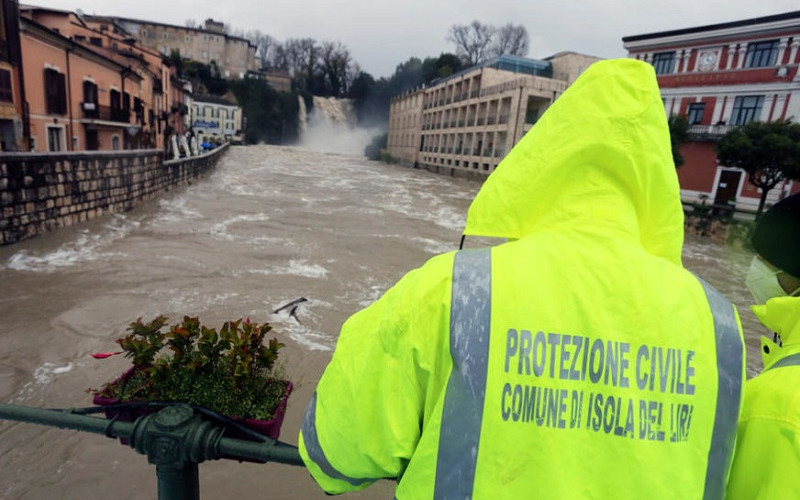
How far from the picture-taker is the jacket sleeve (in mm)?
Answer: 1040

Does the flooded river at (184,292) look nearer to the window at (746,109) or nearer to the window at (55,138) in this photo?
the window at (55,138)

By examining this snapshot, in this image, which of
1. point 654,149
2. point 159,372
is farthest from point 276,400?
point 654,149

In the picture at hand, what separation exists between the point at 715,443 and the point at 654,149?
0.65 meters

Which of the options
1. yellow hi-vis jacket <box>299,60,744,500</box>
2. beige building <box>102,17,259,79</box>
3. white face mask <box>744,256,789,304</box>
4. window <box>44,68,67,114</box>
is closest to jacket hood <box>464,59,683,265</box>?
yellow hi-vis jacket <box>299,60,744,500</box>

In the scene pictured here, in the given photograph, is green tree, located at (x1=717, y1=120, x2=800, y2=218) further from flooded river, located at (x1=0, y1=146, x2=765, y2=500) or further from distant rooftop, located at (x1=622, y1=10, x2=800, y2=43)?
distant rooftop, located at (x1=622, y1=10, x2=800, y2=43)

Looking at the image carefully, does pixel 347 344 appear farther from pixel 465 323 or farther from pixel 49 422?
pixel 49 422

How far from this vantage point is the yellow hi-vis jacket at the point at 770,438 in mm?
964

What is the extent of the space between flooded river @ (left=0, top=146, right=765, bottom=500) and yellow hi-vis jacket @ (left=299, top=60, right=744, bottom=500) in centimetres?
307

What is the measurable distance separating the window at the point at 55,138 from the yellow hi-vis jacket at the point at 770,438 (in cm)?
2325

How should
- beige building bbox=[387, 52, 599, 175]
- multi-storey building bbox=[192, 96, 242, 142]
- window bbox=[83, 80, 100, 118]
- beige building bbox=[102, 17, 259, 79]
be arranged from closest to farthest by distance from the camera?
window bbox=[83, 80, 100, 118]
beige building bbox=[387, 52, 599, 175]
multi-storey building bbox=[192, 96, 242, 142]
beige building bbox=[102, 17, 259, 79]

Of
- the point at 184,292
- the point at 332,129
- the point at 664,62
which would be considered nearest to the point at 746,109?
the point at 664,62

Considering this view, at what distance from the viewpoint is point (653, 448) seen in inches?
38.1

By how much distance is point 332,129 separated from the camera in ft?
243

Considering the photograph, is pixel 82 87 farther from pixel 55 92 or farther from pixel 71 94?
pixel 55 92
